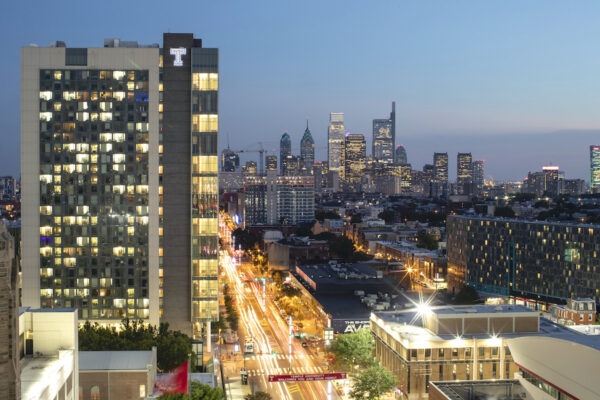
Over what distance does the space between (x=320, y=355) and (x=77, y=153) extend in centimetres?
4760

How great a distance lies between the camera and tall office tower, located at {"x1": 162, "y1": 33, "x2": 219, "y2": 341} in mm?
91812

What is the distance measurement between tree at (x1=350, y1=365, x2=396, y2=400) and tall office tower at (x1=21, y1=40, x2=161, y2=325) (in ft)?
117

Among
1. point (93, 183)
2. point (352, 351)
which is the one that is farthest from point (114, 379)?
point (93, 183)

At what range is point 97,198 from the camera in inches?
3696

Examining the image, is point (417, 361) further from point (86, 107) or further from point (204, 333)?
point (86, 107)

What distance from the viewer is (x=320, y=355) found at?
9694cm

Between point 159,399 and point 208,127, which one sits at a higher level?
point 208,127

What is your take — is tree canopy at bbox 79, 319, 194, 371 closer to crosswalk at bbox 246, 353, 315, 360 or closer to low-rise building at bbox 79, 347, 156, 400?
low-rise building at bbox 79, 347, 156, 400

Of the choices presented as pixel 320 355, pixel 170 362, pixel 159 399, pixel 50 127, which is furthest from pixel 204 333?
pixel 159 399

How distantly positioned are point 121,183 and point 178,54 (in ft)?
68.4

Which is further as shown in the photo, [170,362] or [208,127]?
[208,127]

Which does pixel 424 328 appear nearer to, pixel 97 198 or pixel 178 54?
pixel 97 198

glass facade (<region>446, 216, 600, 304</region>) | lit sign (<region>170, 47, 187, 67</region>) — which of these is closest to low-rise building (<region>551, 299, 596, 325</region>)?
glass facade (<region>446, 216, 600, 304</region>)

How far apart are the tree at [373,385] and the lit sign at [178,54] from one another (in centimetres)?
5100
